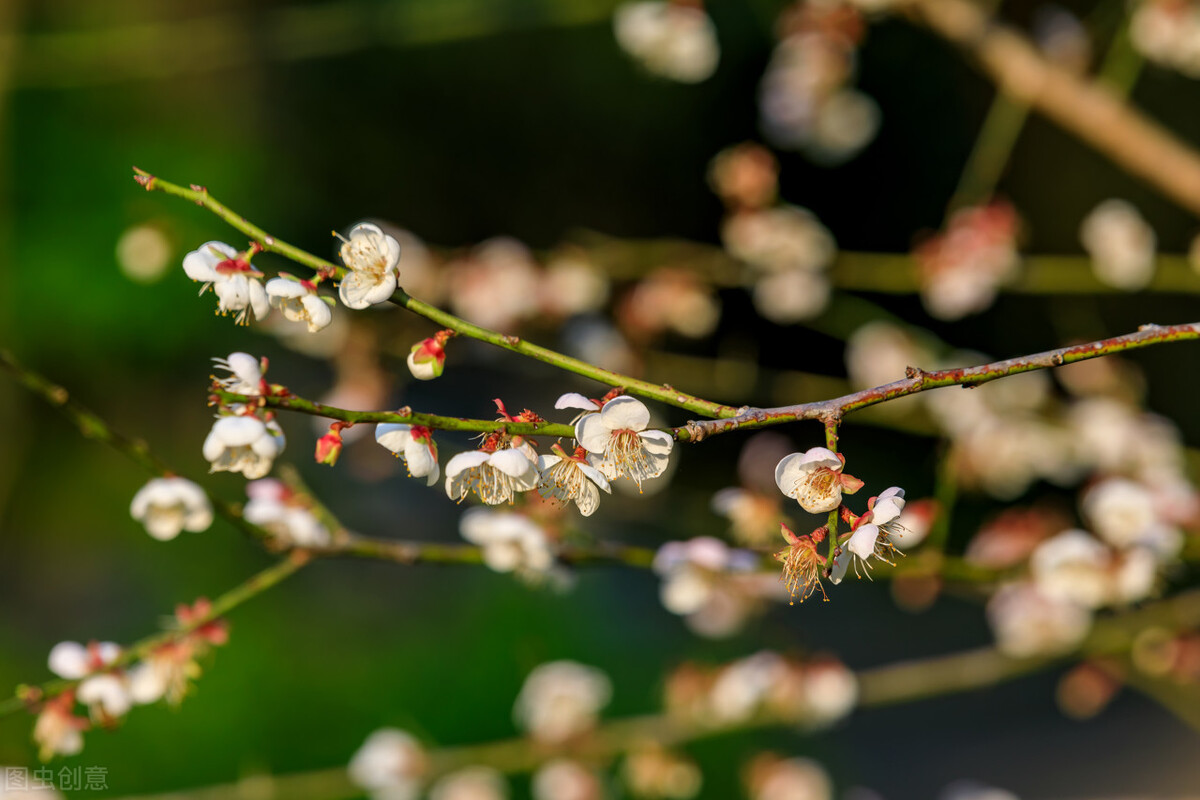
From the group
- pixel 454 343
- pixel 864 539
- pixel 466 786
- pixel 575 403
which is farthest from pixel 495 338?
pixel 454 343

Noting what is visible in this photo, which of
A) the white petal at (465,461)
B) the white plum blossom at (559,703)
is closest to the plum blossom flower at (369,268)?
the white petal at (465,461)

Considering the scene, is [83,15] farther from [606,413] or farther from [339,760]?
[606,413]

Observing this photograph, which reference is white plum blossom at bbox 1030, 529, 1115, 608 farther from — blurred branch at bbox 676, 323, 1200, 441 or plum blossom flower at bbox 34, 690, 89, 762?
plum blossom flower at bbox 34, 690, 89, 762

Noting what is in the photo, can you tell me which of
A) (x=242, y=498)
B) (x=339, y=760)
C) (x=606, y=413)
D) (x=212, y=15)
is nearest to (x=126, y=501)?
(x=242, y=498)

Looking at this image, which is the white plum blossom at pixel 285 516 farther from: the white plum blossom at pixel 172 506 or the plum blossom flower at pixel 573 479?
the plum blossom flower at pixel 573 479

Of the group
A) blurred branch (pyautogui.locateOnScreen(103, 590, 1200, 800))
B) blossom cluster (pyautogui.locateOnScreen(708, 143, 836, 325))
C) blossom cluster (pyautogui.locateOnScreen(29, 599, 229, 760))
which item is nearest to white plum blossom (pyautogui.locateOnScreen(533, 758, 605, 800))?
blurred branch (pyautogui.locateOnScreen(103, 590, 1200, 800))

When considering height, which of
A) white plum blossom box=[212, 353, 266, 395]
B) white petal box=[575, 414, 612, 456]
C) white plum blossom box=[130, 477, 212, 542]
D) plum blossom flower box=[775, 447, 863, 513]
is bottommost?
plum blossom flower box=[775, 447, 863, 513]

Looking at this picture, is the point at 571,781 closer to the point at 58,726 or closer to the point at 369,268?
the point at 58,726
